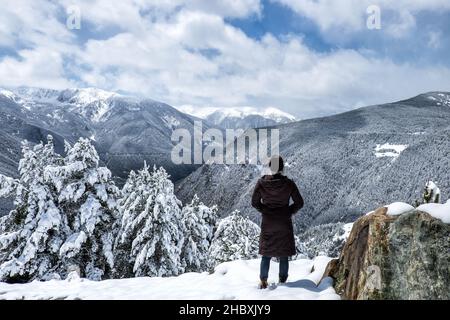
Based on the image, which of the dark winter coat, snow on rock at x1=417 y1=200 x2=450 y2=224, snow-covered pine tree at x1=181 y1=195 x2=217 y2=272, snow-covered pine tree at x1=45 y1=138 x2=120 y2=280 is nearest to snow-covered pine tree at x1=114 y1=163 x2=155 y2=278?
snow-covered pine tree at x1=45 y1=138 x2=120 y2=280

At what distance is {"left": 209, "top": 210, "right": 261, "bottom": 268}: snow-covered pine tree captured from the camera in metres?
25.8

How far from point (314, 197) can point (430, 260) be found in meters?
194

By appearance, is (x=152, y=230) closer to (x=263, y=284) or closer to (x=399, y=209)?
(x=263, y=284)

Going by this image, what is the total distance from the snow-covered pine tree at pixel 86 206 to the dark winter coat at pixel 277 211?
10927 millimetres

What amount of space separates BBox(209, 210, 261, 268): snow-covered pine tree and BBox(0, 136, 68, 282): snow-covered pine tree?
12.1 metres

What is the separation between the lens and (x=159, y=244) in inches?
798

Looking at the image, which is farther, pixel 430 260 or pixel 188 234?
pixel 188 234

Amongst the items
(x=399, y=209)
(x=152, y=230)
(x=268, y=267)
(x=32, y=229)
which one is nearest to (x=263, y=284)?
(x=268, y=267)

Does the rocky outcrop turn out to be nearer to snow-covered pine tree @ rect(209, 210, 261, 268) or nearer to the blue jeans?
the blue jeans

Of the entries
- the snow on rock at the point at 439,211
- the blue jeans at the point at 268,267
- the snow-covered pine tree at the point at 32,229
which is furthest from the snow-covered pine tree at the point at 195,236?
the snow on rock at the point at 439,211

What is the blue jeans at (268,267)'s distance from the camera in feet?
24.1

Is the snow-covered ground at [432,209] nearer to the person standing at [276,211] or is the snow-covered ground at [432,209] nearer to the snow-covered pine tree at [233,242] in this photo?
the person standing at [276,211]
